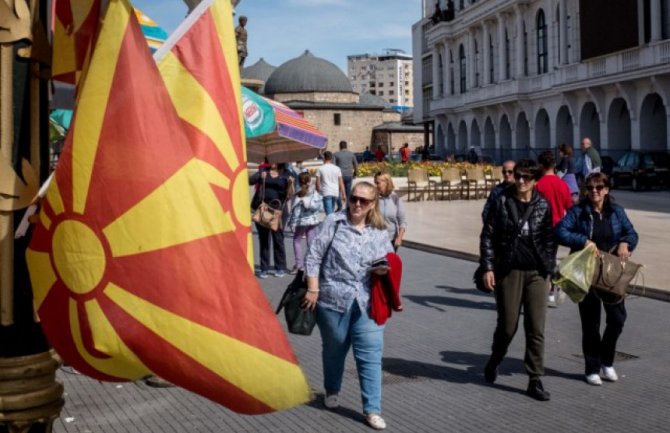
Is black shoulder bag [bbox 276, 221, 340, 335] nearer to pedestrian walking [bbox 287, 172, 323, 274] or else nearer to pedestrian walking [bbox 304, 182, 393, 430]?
pedestrian walking [bbox 304, 182, 393, 430]

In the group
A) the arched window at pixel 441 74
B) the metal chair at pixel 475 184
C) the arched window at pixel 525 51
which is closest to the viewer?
the metal chair at pixel 475 184

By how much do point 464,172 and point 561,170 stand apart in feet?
63.1

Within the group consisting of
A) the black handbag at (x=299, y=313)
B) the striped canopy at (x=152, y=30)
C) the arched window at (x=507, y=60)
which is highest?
the arched window at (x=507, y=60)

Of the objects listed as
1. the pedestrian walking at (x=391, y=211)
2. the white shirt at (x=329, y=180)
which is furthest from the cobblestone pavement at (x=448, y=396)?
the white shirt at (x=329, y=180)

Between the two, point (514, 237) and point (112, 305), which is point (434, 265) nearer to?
point (514, 237)

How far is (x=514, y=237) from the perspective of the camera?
6707mm

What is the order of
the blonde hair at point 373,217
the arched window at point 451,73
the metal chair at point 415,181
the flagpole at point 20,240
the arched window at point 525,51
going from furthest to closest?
the arched window at point 451,73 → the arched window at point 525,51 → the metal chair at point 415,181 → the blonde hair at point 373,217 → the flagpole at point 20,240

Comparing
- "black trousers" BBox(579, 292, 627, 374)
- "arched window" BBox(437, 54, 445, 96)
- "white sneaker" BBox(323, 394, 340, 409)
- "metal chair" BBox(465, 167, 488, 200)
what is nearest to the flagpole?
"white sneaker" BBox(323, 394, 340, 409)

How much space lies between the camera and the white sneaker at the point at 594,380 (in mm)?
6891

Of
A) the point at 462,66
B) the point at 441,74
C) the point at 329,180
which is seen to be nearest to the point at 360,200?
the point at 329,180

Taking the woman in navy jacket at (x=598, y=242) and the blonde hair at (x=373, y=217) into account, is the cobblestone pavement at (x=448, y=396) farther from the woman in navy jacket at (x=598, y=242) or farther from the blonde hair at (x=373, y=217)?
the blonde hair at (x=373, y=217)

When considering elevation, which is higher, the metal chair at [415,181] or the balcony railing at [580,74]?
the balcony railing at [580,74]

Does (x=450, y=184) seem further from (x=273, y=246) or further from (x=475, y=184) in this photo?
(x=273, y=246)

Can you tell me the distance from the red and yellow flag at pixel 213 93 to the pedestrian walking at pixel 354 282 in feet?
11.9
